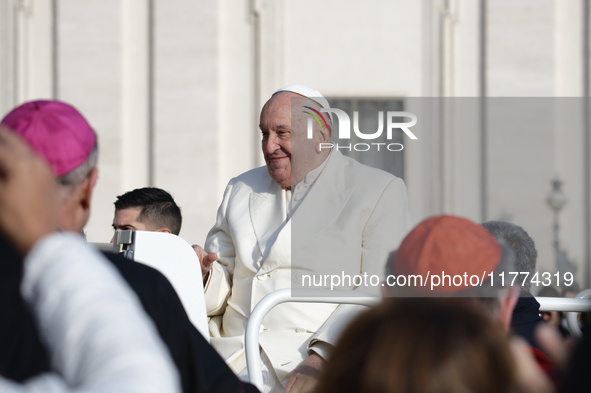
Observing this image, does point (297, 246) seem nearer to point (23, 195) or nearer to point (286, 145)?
point (286, 145)

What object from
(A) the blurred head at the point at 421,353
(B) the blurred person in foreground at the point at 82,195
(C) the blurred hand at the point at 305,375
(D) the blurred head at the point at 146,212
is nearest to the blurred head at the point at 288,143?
(D) the blurred head at the point at 146,212

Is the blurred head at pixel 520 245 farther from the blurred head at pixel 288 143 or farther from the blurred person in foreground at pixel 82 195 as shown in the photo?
the blurred person in foreground at pixel 82 195

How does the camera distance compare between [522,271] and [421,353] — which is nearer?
[421,353]

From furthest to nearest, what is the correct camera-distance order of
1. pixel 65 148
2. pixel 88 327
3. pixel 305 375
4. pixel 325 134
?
pixel 325 134
pixel 305 375
pixel 65 148
pixel 88 327

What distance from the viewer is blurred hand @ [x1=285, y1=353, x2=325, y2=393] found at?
352 centimetres

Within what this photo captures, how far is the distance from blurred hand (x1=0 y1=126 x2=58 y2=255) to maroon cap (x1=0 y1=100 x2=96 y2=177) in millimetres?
675

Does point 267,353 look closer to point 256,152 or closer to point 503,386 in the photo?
point 503,386

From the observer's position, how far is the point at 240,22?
12734 mm

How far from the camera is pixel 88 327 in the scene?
1.03m

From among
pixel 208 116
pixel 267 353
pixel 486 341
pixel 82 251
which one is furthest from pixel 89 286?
pixel 208 116

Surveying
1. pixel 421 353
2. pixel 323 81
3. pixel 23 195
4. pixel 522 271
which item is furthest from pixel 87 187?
pixel 323 81

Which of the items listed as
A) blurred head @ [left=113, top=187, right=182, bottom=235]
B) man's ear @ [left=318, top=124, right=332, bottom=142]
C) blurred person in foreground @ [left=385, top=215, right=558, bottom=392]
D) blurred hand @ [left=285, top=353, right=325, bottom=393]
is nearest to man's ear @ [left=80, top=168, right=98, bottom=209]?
blurred person in foreground @ [left=385, top=215, right=558, bottom=392]

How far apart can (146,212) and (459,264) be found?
3.49 meters

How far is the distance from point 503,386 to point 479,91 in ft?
39.2
